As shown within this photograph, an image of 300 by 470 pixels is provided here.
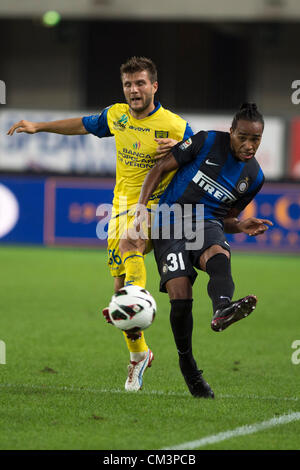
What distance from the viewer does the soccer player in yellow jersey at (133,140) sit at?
261 inches

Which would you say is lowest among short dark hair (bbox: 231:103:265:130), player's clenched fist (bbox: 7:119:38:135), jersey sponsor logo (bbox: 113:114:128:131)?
player's clenched fist (bbox: 7:119:38:135)

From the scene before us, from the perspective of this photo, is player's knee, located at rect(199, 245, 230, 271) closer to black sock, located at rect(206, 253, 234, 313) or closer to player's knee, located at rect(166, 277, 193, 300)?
black sock, located at rect(206, 253, 234, 313)

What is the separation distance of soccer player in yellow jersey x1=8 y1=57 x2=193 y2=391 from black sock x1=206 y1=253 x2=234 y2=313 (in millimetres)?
654

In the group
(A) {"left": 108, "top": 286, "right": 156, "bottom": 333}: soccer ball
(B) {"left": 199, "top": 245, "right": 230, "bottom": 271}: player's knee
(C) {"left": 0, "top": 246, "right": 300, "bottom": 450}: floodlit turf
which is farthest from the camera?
(B) {"left": 199, "top": 245, "right": 230, "bottom": 271}: player's knee

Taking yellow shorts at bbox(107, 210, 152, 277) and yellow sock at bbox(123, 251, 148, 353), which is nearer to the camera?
yellow sock at bbox(123, 251, 148, 353)

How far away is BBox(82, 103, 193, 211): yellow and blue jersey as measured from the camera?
6836mm

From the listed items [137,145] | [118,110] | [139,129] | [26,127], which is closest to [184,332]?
[137,145]

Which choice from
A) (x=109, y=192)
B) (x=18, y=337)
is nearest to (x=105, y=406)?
(x=18, y=337)

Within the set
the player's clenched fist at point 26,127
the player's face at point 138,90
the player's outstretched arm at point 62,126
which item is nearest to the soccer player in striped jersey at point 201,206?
the player's face at point 138,90

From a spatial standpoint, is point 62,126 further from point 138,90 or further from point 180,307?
point 180,307

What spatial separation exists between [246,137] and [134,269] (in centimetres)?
119

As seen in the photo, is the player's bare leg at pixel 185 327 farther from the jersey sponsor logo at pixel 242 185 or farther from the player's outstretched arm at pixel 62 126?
the player's outstretched arm at pixel 62 126

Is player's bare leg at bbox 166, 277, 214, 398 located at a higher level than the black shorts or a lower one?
lower

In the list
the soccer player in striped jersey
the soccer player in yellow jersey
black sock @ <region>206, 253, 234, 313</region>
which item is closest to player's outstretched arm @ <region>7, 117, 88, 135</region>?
the soccer player in yellow jersey
